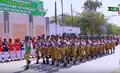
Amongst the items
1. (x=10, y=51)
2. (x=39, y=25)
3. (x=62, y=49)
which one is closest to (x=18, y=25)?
(x=39, y=25)

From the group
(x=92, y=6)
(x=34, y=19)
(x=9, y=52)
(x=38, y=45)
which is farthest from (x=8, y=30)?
(x=92, y=6)

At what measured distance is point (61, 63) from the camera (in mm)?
14117

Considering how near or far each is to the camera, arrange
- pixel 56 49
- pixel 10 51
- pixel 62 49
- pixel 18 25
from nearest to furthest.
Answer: pixel 56 49 < pixel 62 49 < pixel 10 51 < pixel 18 25

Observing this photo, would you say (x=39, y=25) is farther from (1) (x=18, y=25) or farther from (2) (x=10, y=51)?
(2) (x=10, y=51)

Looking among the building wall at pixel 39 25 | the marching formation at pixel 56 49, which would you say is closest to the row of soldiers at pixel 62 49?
the marching formation at pixel 56 49

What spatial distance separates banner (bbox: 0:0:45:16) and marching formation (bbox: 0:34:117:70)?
18.4 ft

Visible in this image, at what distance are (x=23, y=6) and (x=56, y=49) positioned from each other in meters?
11.4

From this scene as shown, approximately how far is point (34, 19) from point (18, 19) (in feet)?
11.5

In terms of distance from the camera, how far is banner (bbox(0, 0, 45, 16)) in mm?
21809

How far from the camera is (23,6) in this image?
23.6 metres

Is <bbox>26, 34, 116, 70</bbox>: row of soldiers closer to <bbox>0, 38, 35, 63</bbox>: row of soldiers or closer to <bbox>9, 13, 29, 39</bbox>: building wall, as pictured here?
<bbox>0, 38, 35, 63</bbox>: row of soldiers

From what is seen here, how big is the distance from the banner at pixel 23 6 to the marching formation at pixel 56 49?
561cm

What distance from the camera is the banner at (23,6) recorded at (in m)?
21.8

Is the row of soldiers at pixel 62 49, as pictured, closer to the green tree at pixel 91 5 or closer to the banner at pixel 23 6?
the banner at pixel 23 6
